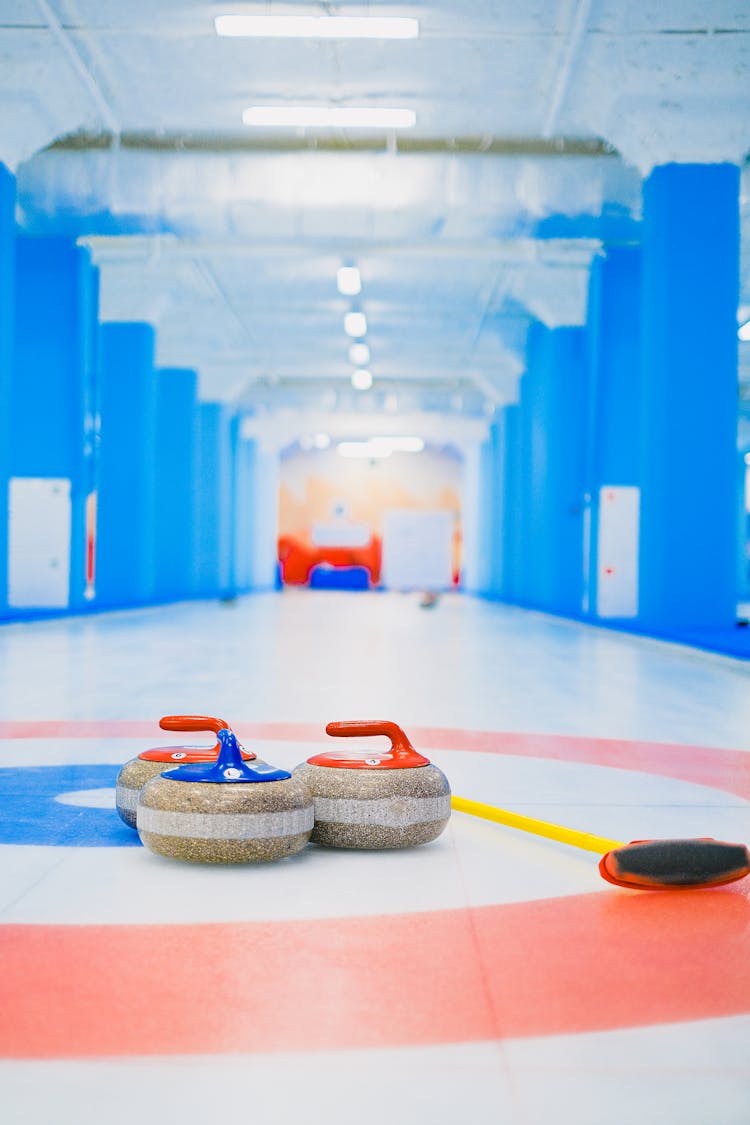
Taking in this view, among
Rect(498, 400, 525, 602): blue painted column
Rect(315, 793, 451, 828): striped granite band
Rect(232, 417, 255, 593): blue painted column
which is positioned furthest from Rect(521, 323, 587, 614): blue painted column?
Rect(315, 793, 451, 828): striped granite band

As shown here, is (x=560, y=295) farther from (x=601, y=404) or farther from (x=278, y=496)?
(x=278, y=496)

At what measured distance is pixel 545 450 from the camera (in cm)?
2192

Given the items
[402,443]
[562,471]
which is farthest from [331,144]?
[402,443]

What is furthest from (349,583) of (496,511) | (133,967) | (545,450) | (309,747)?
(133,967)

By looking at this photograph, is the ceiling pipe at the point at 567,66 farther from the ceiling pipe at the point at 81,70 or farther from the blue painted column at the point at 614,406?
the ceiling pipe at the point at 81,70

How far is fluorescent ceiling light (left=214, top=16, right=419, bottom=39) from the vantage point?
10.8 metres

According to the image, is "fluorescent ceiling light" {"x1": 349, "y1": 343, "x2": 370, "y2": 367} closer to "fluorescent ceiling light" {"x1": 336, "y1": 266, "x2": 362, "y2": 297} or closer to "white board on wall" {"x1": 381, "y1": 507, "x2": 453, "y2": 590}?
"fluorescent ceiling light" {"x1": 336, "y1": 266, "x2": 362, "y2": 297}

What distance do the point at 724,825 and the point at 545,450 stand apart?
18948 mm

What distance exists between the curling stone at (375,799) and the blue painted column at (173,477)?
970 inches

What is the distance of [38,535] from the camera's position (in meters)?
17.2

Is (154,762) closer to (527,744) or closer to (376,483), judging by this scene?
(527,744)

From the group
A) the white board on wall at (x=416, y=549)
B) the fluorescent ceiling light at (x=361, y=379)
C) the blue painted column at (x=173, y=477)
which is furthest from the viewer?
the white board on wall at (x=416, y=549)

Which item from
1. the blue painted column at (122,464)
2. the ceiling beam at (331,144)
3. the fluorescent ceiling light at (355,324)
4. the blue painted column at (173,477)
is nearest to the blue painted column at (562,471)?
the fluorescent ceiling light at (355,324)

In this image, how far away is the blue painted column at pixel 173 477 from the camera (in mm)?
27438
